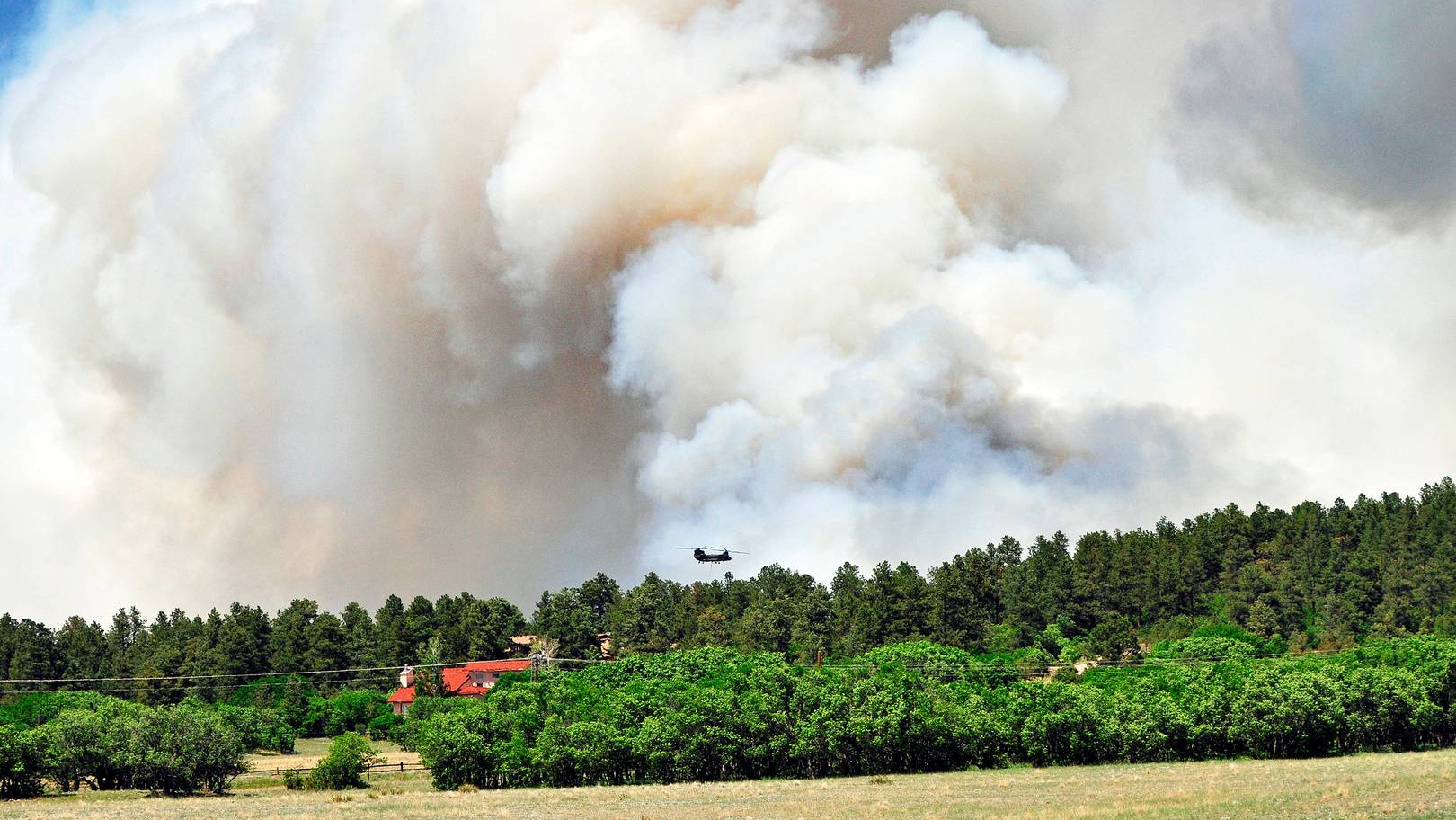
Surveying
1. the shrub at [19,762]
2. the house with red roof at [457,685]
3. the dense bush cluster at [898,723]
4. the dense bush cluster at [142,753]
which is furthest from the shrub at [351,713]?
the shrub at [19,762]

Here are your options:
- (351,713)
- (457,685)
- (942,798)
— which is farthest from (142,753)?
(457,685)

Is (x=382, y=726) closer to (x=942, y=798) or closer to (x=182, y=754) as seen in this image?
(x=182, y=754)

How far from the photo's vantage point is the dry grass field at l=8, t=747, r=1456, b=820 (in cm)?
7369

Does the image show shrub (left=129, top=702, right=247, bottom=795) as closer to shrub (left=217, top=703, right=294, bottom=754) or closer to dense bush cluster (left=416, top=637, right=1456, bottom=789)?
dense bush cluster (left=416, top=637, right=1456, bottom=789)

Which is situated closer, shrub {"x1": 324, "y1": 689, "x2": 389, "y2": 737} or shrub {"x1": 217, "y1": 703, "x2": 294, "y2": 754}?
shrub {"x1": 217, "y1": 703, "x2": 294, "y2": 754}

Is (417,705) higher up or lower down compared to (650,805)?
higher up

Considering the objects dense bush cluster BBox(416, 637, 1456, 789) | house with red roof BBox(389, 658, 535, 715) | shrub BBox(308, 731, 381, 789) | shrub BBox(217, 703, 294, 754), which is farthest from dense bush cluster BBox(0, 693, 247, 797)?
house with red roof BBox(389, 658, 535, 715)

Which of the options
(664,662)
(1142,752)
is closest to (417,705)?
(664,662)

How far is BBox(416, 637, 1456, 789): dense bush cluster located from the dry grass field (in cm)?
450

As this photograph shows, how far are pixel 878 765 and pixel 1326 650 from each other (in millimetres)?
93288

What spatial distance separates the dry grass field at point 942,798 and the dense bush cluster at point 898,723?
14.8 ft

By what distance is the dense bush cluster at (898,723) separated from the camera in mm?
108938

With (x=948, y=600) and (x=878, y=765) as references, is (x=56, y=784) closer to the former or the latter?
(x=878, y=765)

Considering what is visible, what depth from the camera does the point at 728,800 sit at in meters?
88.9
